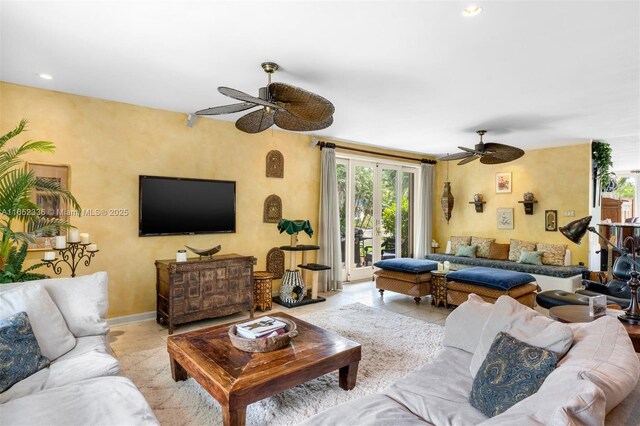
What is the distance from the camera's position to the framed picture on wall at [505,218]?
22.6ft

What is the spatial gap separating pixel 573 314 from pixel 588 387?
2064 mm

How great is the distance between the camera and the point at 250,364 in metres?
2.24

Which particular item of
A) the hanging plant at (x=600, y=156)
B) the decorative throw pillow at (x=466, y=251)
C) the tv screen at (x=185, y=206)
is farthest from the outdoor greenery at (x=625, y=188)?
the tv screen at (x=185, y=206)

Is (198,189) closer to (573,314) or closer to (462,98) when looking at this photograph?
(462,98)

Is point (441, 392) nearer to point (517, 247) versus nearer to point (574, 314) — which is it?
point (574, 314)

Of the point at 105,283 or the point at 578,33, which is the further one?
the point at 105,283

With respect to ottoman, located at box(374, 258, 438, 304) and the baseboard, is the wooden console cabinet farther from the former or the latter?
ottoman, located at box(374, 258, 438, 304)

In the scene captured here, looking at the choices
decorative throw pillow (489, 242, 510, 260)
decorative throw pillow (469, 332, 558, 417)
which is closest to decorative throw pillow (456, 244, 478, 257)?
decorative throw pillow (489, 242, 510, 260)

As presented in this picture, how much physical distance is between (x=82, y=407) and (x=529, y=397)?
194 cm

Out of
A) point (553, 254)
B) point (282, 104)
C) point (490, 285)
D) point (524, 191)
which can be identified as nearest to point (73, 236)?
point (282, 104)

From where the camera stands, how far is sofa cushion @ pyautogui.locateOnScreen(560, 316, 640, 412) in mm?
1156

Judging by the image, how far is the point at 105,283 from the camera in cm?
270

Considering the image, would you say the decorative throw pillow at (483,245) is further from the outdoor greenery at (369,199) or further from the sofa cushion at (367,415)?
the sofa cushion at (367,415)

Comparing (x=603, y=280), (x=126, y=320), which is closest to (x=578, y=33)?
(x=603, y=280)
